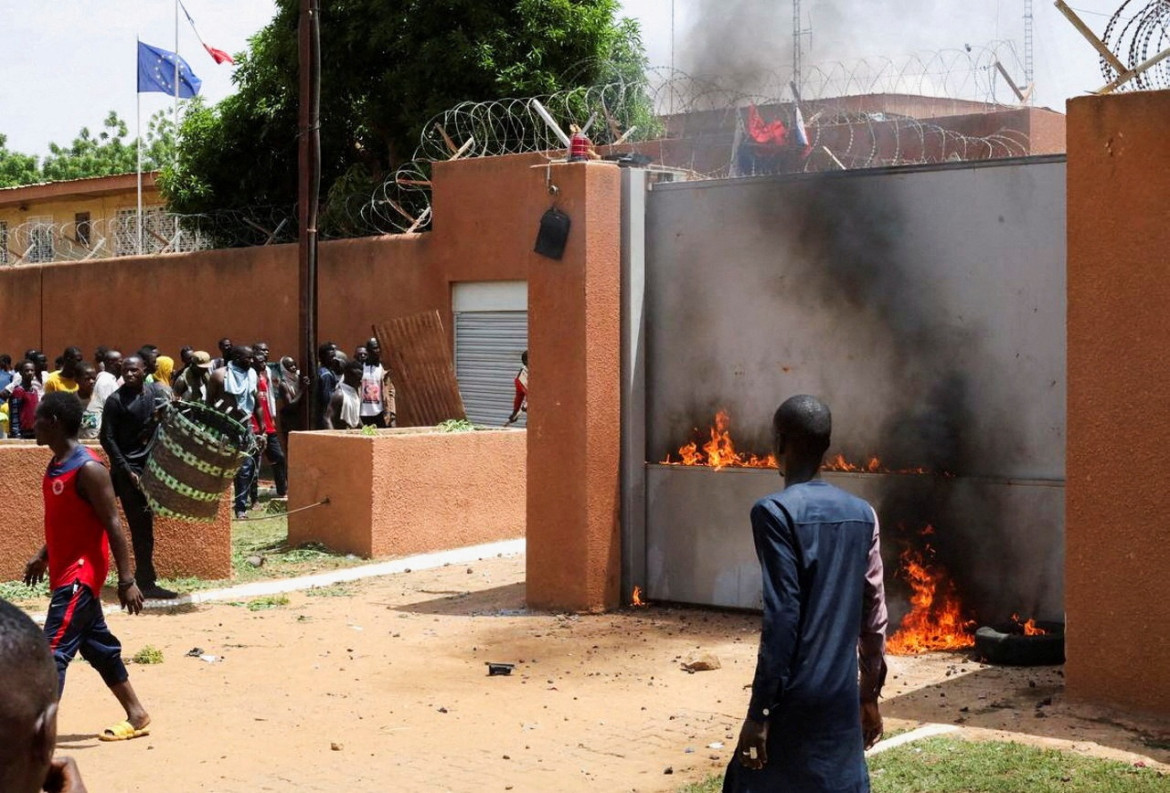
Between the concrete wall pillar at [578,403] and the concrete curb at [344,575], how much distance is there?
2176mm

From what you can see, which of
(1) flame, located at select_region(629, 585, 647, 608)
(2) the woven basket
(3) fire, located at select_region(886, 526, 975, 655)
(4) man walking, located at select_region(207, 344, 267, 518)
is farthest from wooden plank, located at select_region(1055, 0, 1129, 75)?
(4) man walking, located at select_region(207, 344, 267, 518)

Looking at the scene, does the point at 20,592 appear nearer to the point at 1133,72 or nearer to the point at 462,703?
the point at 462,703

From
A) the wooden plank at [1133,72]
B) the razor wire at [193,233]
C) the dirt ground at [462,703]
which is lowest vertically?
the dirt ground at [462,703]

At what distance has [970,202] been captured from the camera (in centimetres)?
862

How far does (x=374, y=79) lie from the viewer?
23.2 metres

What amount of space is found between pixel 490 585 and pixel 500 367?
7085mm

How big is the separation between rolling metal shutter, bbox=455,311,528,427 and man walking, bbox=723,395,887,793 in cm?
1341

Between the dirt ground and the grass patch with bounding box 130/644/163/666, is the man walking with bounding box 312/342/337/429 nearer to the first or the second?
the dirt ground

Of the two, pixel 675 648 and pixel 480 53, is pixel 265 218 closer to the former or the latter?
pixel 480 53

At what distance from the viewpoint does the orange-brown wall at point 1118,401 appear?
6703 millimetres

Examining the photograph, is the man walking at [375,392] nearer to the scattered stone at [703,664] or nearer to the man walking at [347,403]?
the man walking at [347,403]

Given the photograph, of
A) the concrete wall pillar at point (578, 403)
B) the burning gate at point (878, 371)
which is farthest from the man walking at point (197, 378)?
the burning gate at point (878, 371)

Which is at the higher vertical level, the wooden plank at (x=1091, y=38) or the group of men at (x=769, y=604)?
the wooden plank at (x=1091, y=38)

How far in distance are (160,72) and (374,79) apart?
803cm
